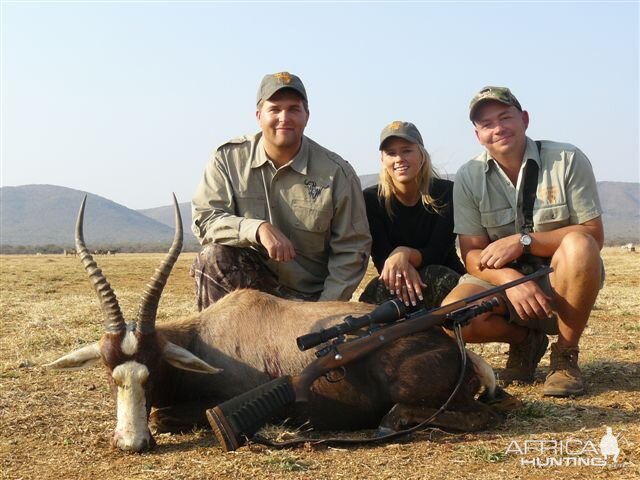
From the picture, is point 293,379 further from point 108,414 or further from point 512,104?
point 512,104

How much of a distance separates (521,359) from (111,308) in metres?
3.73

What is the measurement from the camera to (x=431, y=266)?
7422 mm

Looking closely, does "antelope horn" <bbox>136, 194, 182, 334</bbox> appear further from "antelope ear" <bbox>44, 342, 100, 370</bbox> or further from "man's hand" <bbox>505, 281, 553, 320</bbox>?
"man's hand" <bbox>505, 281, 553, 320</bbox>

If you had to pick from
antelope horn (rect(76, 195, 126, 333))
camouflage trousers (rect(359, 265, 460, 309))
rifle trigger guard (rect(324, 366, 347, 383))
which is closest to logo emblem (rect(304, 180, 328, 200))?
camouflage trousers (rect(359, 265, 460, 309))

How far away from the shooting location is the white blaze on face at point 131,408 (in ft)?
16.0

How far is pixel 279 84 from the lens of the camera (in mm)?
6824

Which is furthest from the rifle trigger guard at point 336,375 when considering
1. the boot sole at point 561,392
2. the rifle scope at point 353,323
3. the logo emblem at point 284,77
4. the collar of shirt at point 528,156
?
the logo emblem at point 284,77

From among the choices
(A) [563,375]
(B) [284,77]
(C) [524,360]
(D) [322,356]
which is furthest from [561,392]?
(B) [284,77]

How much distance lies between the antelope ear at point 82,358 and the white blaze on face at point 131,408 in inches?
11.3

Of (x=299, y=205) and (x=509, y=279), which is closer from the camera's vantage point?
(x=509, y=279)

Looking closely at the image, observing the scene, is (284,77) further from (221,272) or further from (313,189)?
(221,272)

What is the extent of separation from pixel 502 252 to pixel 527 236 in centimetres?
25

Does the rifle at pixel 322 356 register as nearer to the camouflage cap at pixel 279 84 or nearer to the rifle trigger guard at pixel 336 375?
the rifle trigger guard at pixel 336 375

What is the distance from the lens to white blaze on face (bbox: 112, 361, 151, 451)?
488 centimetres
